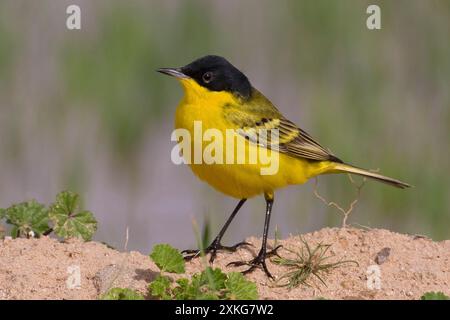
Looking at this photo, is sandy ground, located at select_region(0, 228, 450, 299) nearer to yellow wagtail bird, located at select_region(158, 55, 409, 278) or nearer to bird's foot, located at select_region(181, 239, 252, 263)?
bird's foot, located at select_region(181, 239, 252, 263)

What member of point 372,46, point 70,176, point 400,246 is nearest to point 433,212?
point 372,46

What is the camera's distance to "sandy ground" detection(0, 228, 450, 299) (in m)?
7.11

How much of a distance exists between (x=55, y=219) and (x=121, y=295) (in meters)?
1.60

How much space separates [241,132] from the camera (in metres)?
8.11

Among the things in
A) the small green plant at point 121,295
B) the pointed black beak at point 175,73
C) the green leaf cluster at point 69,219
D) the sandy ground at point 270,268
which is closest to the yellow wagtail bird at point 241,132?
the pointed black beak at point 175,73

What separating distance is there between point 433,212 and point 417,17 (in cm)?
→ 225

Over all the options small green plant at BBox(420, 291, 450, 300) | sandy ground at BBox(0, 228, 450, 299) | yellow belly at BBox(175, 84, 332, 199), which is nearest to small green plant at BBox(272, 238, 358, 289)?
sandy ground at BBox(0, 228, 450, 299)

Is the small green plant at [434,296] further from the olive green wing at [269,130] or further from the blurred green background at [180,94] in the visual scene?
the blurred green background at [180,94]

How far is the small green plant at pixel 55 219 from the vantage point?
802cm

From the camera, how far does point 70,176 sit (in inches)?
412

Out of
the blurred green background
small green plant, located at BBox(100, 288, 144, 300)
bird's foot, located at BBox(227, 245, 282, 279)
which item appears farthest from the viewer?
the blurred green background

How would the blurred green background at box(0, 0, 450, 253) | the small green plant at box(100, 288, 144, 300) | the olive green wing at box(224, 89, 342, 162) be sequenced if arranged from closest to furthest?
the small green plant at box(100, 288, 144, 300) < the olive green wing at box(224, 89, 342, 162) < the blurred green background at box(0, 0, 450, 253)
